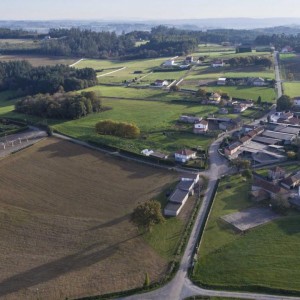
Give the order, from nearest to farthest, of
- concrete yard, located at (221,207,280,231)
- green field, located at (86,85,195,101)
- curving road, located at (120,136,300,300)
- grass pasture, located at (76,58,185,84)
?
curving road, located at (120,136,300,300) < concrete yard, located at (221,207,280,231) < green field, located at (86,85,195,101) < grass pasture, located at (76,58,185,84)

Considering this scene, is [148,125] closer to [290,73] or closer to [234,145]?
[234,145]

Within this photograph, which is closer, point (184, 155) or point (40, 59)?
point (184, 155)

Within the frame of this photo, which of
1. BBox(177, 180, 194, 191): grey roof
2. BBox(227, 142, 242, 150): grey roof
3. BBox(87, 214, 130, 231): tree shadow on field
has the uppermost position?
BBox(227, 142, 242, 150): grey roof

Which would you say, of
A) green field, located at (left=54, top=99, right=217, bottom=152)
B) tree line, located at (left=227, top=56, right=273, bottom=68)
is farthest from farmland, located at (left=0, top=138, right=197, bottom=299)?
tree line, located at (left=227, top=56, right=273, bottom=68)

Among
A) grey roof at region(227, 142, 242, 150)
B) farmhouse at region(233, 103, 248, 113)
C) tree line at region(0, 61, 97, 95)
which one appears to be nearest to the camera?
grey roof at region(227, 142, 242, 150)

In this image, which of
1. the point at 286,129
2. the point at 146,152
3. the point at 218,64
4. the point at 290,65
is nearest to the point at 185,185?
the point at 146,152

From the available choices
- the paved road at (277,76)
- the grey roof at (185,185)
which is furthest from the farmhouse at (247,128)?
the paved road at (277,76)

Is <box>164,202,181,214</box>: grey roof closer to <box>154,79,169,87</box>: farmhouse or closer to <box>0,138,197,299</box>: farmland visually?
<box>0,138,197,299</box>: farmland
